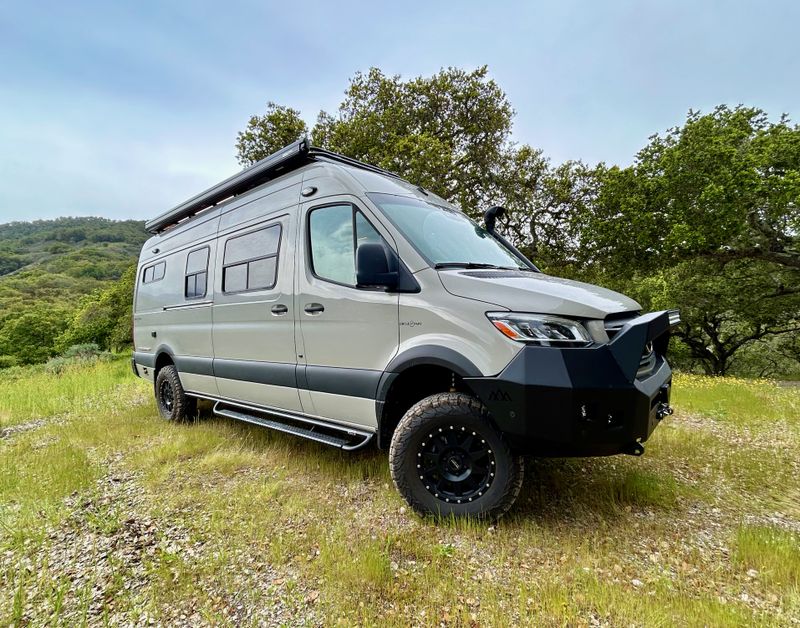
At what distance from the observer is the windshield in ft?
9.58

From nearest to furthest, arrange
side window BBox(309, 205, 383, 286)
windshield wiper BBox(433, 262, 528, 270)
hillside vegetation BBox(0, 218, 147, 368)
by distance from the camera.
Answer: windshield wiper BBox(433, 262, 528, 270), side window BBox(309, 205, 383, 286), hillside vegetation BBox(0, 218, 147, 368)

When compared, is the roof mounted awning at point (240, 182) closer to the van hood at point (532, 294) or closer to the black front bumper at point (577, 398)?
the van hood at point (532, 294)

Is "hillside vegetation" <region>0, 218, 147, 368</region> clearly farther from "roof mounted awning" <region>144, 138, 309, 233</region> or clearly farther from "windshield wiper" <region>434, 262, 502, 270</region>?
"windshield wiper" <region>434, 262, 502, 270</region>

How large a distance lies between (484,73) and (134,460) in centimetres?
1462

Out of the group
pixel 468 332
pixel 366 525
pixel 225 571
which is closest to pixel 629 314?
pixel 468 332

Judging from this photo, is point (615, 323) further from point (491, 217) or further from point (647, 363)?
point (491, 217)

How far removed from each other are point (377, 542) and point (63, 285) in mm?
72560

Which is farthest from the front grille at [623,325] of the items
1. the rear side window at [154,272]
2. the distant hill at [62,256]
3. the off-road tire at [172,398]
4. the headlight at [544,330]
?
the distant hill at [62,256]

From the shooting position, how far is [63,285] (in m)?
57.5

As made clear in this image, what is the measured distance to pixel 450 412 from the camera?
2500 millimetres

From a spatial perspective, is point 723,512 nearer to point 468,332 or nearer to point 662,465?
point 662,465

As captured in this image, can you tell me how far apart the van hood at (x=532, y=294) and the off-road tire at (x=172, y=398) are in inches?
165

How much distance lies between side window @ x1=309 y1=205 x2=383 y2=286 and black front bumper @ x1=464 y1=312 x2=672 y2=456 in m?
1.40

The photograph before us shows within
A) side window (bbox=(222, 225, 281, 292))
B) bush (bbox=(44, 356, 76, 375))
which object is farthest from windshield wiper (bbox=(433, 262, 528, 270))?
bush (bbox=(44, 356, 76, 375))
